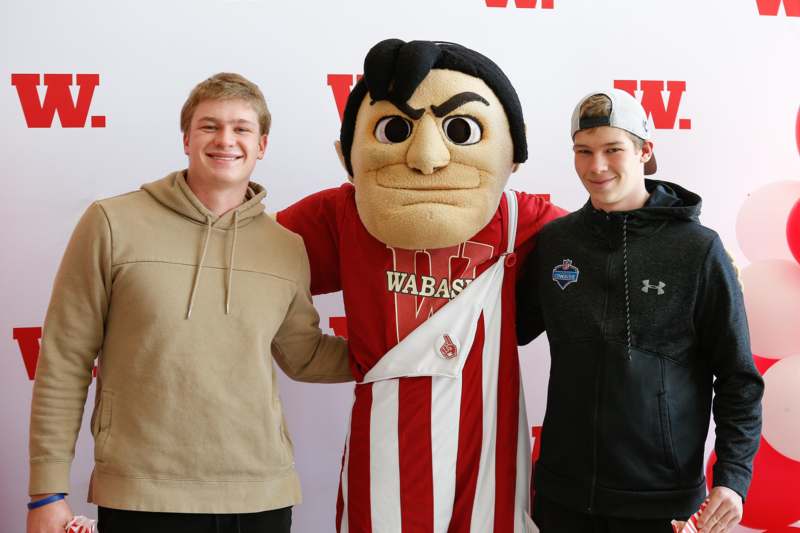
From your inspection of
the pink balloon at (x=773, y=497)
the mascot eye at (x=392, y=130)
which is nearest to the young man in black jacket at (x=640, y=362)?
the mascot eye at (x=392, y=130)

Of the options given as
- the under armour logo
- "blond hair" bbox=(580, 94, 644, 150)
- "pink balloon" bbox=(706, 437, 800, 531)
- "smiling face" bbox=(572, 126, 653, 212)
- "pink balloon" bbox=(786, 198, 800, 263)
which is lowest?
"pink balloon" bbox=(706, 437, 800, 531)

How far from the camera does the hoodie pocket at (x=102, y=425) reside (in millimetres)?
1380

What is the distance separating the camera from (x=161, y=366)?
138 centimetres

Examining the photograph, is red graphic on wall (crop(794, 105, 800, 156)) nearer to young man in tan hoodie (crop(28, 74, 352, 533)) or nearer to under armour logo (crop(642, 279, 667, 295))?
under armour logo (crop(642, 279, 667, 295))

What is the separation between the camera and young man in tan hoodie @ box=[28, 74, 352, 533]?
137 cm

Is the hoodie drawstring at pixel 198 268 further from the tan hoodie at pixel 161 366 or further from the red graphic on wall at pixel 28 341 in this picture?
the red graphic on wall at pixel 28 341

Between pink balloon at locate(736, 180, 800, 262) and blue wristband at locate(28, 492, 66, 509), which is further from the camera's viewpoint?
pink balloon at locate(736, 180, 800, 262)

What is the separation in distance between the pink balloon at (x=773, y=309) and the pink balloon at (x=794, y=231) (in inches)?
2.7

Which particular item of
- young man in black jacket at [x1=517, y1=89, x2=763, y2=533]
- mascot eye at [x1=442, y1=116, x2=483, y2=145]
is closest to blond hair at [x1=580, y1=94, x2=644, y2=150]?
young man in black jacket at [x1=517, y1=89, x2=763, y2=533]

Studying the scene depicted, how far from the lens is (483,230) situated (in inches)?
65.8

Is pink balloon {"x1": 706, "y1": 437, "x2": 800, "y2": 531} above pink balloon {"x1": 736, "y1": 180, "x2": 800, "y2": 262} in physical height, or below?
below

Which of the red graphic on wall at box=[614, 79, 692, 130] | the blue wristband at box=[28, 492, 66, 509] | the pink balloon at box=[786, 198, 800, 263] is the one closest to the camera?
the blue wristband at box=[28, 492, 66, 509]

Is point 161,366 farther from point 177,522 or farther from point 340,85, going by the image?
point 340,85

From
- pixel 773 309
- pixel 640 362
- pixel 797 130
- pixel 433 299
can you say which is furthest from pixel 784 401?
pixel 433 299
